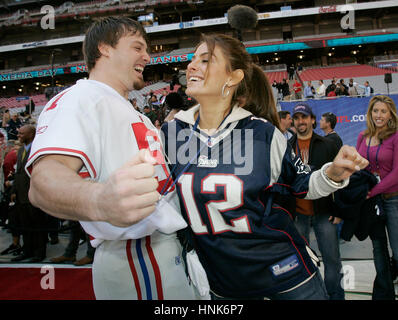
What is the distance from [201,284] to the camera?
116 centimetres

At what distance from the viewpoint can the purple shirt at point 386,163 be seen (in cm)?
225

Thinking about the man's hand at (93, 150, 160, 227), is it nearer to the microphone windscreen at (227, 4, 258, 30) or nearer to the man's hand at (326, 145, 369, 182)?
the man's hand at (326, 145, 369, 182)

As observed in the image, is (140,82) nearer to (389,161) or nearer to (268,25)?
(389,161)

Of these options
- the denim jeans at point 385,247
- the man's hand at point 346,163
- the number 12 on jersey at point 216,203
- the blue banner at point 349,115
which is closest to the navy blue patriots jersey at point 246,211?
the number 12 on jersey at point 216,203

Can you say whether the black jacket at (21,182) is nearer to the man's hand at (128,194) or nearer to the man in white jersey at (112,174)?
the man in white jersey at (112,174)

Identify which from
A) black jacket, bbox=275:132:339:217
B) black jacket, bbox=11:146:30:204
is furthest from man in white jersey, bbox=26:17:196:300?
black jacket, bbox=11:146:30:204

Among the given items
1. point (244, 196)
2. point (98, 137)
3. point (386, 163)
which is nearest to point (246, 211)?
point (244, 196)

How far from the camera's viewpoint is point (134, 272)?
1038 millimetres

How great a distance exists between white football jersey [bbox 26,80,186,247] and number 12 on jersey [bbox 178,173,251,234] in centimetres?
12

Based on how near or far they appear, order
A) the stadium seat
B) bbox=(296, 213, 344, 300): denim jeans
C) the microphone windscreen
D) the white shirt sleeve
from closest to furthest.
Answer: the white shirt sleeve → the microphone windscreen → bbox=(296, 213, 344, 300): denim jeans → the stadium seat

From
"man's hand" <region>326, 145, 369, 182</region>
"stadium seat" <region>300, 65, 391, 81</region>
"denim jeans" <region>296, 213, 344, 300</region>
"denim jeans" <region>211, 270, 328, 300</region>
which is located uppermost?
"stadium seat" <region>300, 65, 391, 81</region>

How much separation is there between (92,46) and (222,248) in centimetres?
105

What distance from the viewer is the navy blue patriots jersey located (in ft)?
3.82
